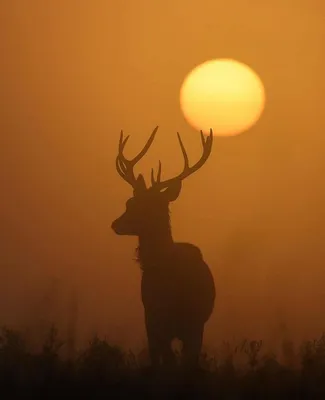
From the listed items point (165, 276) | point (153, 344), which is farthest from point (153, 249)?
point (153, 344)

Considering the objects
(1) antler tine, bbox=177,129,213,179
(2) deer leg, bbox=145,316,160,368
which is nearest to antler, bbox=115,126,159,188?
(1) antler tine, bbox=177,129,213,179

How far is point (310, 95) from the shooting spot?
190 cm

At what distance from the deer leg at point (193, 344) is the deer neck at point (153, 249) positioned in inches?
7.4

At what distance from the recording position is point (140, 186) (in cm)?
173

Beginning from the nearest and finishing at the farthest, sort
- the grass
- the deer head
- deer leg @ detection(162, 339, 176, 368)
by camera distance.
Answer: the grass → deer leg @ detection(162, 339, 176, 368) → the deer head

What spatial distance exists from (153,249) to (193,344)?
0.25m

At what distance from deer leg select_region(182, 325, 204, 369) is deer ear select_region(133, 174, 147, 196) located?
374mm

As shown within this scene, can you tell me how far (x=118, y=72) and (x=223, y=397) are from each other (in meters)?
0.94

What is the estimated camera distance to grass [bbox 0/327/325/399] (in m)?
1.49

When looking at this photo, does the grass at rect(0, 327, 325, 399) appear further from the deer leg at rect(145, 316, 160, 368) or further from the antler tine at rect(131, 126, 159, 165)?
the antler tine at rect(131, 126, 159, 165)

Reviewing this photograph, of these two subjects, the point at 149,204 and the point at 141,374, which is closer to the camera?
the point at 141,374

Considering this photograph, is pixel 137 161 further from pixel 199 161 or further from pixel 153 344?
pixel 153 344

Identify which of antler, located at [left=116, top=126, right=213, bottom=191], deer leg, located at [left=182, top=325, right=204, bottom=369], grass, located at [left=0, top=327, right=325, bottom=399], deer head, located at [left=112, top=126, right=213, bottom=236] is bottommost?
grass, located at [left=0, top=327, right=325, bottom=399]

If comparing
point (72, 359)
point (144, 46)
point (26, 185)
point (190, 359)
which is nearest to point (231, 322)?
point (190, 359)
